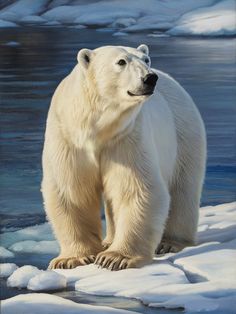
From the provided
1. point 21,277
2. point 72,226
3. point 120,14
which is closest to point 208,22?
point 120,14

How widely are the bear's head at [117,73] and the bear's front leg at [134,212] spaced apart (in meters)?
0.27

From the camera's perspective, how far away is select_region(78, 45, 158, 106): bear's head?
377cm

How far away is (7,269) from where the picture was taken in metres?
4.02

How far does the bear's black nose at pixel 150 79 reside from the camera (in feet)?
12.2

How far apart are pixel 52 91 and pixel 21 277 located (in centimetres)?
330

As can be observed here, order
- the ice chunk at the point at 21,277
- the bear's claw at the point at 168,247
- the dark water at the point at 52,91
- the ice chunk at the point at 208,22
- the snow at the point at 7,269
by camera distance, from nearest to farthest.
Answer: the ice chunk at the point at 21,277 < the snow at the point at 7,269 < the bear's claw at the point at 168,247 < the dark water at the point at 52,91 < the ice chunk at the point at 208,22

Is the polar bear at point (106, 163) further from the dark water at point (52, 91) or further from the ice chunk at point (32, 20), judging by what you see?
the ice chunk at point (32, 20)

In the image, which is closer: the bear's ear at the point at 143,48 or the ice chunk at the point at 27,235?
the bear's ear at the point at 143,48

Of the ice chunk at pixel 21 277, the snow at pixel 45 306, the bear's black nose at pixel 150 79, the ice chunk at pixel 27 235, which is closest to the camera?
the snow at pixel 45 306

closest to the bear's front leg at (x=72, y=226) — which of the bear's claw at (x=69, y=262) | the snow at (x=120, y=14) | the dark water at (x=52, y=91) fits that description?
the bear's claw at (x=69, y=262)

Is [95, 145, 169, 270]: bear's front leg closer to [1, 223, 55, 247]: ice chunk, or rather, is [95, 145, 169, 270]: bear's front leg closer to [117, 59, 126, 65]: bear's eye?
[117, 59, 126, 65]: bear's eye

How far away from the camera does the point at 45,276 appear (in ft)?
12.5

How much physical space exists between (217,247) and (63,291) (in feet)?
2.46

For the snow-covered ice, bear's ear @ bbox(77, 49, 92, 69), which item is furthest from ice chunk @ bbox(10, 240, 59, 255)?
bear's ear @ bbox(77, 49, 92, 69)
